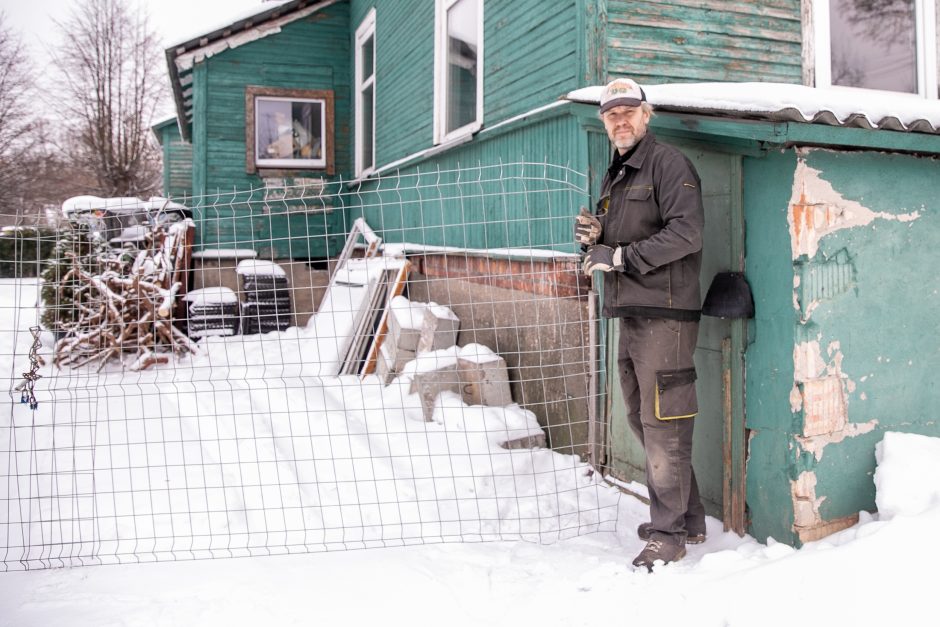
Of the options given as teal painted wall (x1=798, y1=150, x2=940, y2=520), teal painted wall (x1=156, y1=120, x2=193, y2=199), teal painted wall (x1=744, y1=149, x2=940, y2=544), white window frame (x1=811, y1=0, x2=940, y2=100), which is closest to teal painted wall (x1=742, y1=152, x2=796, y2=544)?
teal painted wall (x1=744, y1=149, x2=940, y2=544)

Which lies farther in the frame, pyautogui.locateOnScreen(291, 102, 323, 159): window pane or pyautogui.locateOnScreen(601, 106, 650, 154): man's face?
pyautogui.locateOnScreen(291, 102, 323, 159): window pane

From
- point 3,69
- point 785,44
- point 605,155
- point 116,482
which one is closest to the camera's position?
point 116,482

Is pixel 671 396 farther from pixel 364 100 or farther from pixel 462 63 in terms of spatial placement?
pixel 364 100

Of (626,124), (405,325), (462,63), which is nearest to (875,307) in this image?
(626,124)

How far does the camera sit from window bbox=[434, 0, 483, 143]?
647 centimetres

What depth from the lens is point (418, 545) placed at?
347cm

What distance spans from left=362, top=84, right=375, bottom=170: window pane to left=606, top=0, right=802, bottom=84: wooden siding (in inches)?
250

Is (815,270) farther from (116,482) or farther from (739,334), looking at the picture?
(116,482)

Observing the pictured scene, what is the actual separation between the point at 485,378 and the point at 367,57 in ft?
23.9

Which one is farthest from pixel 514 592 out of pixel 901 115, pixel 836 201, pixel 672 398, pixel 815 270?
pixel 901 115

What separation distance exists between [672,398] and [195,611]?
207 centimetres

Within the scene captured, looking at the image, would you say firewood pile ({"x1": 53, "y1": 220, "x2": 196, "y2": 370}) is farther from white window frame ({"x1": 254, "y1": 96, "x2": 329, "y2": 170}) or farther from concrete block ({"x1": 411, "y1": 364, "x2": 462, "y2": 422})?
concrete block ({"x1": 411, "y1": 364, "x2": 462, "y2": 422})

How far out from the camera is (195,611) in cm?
279

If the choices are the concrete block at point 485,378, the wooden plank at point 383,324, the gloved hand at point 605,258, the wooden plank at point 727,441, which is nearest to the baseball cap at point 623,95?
the gloved hand at point 605,258
